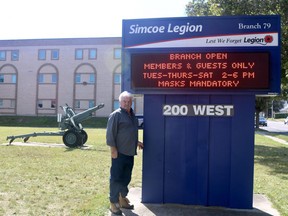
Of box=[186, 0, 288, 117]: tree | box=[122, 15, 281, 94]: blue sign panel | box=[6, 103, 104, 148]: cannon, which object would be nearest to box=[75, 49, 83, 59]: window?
box=[6, 103, 104, 148]: cannon

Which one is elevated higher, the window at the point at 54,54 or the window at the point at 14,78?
the window at the point at 54,54

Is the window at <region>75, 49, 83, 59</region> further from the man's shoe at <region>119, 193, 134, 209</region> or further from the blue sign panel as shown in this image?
the man's shoe at <region>119, 193, 134, 209</region>

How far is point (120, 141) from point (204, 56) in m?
1.83

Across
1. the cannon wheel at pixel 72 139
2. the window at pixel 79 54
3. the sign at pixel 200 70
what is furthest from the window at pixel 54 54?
the sign at pixel 200 70

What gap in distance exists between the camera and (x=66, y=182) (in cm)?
812

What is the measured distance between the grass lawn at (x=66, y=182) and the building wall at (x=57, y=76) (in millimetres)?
35253

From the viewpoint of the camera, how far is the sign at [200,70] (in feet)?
19.0

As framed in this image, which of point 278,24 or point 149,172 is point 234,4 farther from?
point 149,172

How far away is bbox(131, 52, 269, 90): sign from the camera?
19.0 ft

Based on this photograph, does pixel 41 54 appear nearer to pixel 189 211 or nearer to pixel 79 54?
pixel 79 54

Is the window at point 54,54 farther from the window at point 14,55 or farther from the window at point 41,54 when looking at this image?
the window at point 14,55

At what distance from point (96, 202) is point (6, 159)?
621cm

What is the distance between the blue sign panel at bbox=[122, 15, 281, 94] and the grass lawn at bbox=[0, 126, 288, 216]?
6.91 feet

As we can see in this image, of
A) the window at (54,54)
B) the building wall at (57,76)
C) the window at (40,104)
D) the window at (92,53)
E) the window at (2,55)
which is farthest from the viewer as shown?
the window at (2,55)
